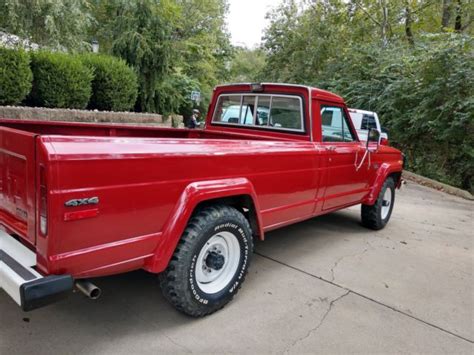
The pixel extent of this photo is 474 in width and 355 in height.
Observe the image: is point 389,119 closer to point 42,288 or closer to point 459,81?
point 459,81

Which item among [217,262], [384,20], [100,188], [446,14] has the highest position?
[446,14]

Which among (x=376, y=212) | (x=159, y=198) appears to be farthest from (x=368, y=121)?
(x=159, y=198)

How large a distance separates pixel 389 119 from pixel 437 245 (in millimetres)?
9115

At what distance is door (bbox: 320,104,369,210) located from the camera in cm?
408

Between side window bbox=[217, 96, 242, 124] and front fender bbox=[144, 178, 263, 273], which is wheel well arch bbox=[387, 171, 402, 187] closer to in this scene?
side window bbox=[217, 96, 242, 124]

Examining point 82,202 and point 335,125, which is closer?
point 82,202

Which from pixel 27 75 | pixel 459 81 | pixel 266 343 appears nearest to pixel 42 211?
pixel 266 343

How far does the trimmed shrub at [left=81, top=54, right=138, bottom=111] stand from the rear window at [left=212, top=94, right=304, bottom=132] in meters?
5.70

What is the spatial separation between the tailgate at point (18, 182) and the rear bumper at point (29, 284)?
6.0 inches

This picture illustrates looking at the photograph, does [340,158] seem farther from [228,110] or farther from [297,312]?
[297,312]

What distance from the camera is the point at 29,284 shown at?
1.89 meters

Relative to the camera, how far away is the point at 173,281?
2.55 m

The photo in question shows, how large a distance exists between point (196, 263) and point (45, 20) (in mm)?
9090

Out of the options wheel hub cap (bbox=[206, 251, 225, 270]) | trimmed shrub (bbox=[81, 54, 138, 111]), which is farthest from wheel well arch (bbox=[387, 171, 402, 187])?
trimmed shrub (bbox=[81, 54, 138, 111])
